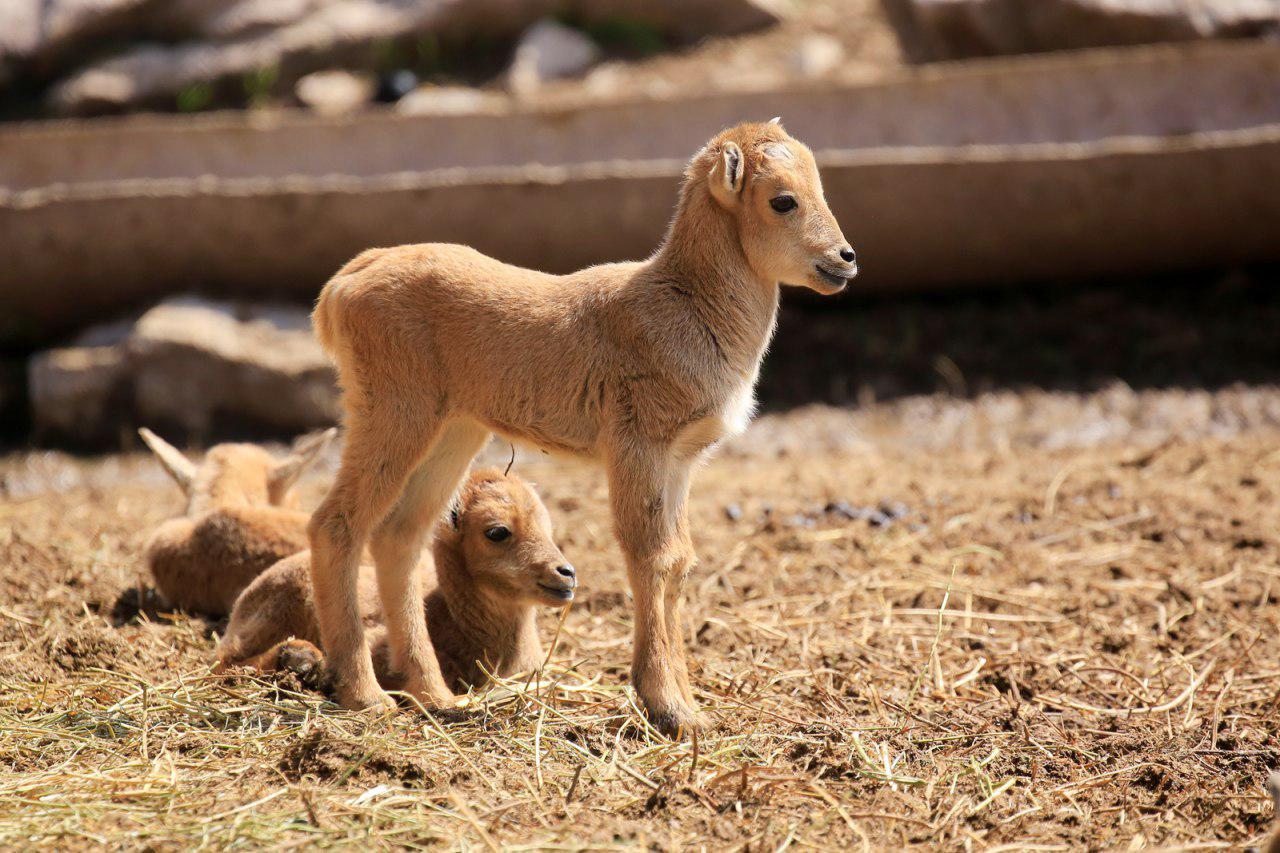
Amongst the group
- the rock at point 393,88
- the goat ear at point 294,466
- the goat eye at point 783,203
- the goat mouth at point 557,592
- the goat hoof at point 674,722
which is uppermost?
the goat eye at point 783,203

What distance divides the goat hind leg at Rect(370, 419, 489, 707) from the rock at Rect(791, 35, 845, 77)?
979cm

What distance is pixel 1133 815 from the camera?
446 centimetres

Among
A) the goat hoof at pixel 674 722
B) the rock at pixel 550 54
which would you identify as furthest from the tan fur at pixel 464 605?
the rock at pixel 550 54

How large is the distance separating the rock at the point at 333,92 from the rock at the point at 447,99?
0.48 meters

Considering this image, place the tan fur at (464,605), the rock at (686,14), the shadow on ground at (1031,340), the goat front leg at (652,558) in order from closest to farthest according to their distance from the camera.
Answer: the goat front leg at (652,558), the tan fur at (464,605), the shadow on ground at (1031,340), the rock at (686,14)

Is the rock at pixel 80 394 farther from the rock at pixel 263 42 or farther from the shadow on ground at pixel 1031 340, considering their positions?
the shadow on ground at pixel 1031 340

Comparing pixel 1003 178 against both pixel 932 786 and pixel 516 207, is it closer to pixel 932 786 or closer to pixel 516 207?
pixel 516 207

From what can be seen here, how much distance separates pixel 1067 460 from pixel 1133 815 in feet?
15.2

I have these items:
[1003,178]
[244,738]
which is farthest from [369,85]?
[244,738]

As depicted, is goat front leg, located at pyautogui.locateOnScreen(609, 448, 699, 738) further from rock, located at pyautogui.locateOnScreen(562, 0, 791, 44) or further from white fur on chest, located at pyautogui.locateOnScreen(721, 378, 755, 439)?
rock, located at pyautogui.locateOnScreen(562, 0, 791, 44)

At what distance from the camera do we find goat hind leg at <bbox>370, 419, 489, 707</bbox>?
17.0ft

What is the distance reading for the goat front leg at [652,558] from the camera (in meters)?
4.79

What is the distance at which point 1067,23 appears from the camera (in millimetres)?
12625

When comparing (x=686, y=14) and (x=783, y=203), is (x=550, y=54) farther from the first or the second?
(x=783, y=203)
